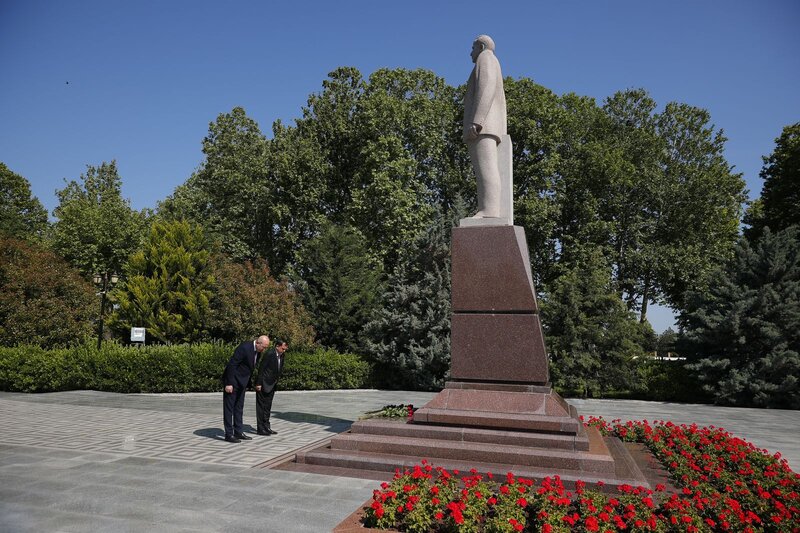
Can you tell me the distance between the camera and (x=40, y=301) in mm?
18719

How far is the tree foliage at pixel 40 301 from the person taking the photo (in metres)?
18.5

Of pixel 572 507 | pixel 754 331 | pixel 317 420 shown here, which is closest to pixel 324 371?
pixel 317 420

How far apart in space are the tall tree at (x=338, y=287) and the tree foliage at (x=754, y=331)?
12.1m

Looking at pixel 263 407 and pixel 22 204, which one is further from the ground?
pixel 22 204

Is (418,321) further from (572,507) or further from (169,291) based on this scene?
(572,507)

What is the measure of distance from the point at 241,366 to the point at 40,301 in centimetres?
1292

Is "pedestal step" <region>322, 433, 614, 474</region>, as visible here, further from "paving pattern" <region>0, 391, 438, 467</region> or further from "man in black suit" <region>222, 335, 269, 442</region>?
"man in black suit" <region>222, 335, 269, 442</region>

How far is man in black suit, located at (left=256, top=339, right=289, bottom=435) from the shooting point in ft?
32.7

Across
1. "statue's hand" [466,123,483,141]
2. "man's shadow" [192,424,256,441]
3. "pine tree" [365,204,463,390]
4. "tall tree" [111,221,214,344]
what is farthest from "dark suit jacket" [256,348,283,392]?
"tall tree" [111,221,214,344]

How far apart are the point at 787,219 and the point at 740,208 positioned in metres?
5.43

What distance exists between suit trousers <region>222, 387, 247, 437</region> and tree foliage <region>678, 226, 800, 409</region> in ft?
48.2

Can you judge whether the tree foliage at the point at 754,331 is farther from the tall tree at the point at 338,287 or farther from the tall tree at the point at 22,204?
the tall tree at the point at 22,204

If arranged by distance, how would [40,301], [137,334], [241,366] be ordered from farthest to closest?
[137,334] < [40,301] < [241,366]

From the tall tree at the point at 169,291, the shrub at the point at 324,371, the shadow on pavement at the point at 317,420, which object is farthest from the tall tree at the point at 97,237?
the shadow on pavement at the point at 317,420
